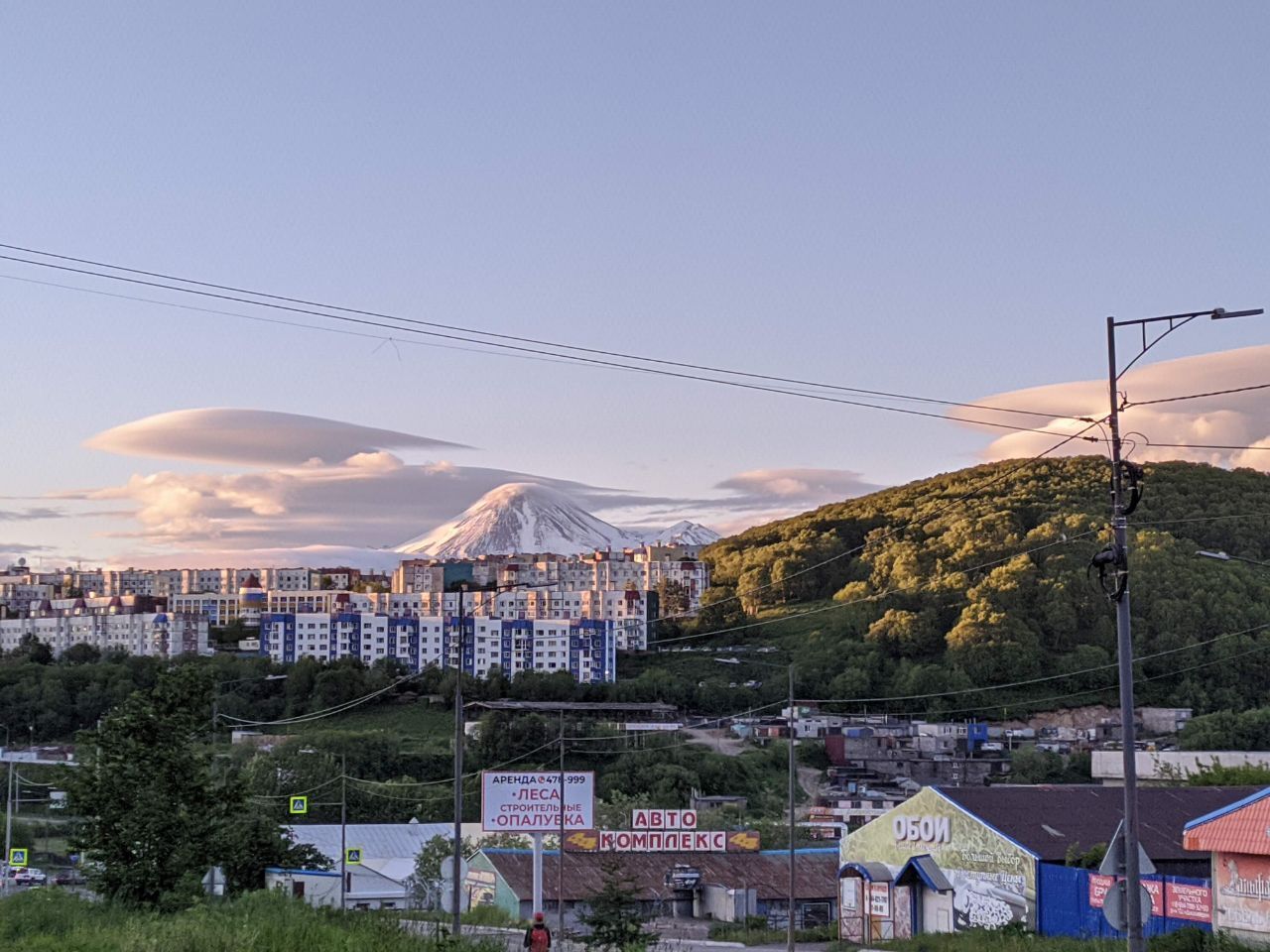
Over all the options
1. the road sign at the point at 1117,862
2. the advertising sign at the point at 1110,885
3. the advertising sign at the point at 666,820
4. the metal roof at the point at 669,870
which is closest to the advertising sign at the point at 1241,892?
the advertising sign at the point at 1110,885

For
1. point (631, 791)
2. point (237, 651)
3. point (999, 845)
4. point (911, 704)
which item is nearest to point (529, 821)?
point (999, 845)

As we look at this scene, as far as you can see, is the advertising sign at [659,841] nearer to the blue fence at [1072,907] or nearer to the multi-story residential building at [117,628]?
the blue fence at [1072,907]

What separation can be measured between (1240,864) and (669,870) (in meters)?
32.5

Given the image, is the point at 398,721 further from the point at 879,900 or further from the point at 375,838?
the point at 879,900

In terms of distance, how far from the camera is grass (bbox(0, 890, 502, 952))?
18984 mm

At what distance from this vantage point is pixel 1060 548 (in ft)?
535

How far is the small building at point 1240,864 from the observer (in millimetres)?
27812

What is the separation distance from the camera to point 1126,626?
2050 centimetres

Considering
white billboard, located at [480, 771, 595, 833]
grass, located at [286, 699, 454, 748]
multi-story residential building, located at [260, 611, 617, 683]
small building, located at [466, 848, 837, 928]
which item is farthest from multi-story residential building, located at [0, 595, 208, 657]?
white billboard, located at [480, 771, 595, 833]

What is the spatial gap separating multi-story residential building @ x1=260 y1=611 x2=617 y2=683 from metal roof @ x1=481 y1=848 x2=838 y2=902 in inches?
3646

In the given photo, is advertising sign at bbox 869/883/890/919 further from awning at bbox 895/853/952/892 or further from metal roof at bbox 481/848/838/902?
metal roof at bbox 481/848/838/902

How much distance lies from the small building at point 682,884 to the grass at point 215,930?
81.5ft

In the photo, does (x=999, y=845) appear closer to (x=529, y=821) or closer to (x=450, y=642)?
(x=529, y=821)

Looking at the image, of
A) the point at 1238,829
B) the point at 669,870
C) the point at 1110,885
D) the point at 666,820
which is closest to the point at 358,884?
the point at 669,870
